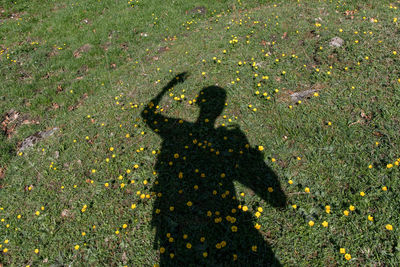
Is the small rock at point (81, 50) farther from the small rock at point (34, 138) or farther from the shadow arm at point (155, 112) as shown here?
the shadow arm at point (155, 112)

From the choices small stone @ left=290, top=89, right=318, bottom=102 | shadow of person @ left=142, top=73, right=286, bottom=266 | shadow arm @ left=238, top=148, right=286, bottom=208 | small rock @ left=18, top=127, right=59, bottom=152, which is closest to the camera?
shadow of person @ left=142, top=73, right=286, bottom=266

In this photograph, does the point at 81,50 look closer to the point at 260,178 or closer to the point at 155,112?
the point at 155,112

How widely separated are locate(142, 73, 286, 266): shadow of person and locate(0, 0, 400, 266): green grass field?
0.07 feet

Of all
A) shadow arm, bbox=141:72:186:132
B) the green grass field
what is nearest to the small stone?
the green grass field

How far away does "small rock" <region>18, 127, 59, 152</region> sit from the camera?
19.8ft

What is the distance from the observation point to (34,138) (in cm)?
616

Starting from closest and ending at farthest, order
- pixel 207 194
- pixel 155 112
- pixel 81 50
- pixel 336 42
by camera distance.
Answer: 1. pixel 207 194
2. pixel 155 112
3. pixel 336 42
4. pixel 81 50

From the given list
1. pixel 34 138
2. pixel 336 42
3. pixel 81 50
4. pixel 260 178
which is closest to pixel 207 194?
pixel 260 178

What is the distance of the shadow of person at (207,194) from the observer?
3554 mm

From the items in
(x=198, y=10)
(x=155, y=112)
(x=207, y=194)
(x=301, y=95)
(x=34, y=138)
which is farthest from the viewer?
(x=198, y=10)

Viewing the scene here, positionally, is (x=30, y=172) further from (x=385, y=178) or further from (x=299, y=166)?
(x=385, y=178)

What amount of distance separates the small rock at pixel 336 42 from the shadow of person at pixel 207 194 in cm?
345

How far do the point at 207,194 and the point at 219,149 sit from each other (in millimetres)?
921

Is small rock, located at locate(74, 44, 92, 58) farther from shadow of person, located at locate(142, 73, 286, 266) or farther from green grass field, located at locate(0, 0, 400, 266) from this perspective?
shadow of person, located at locate(142, 73, 286, 266)
